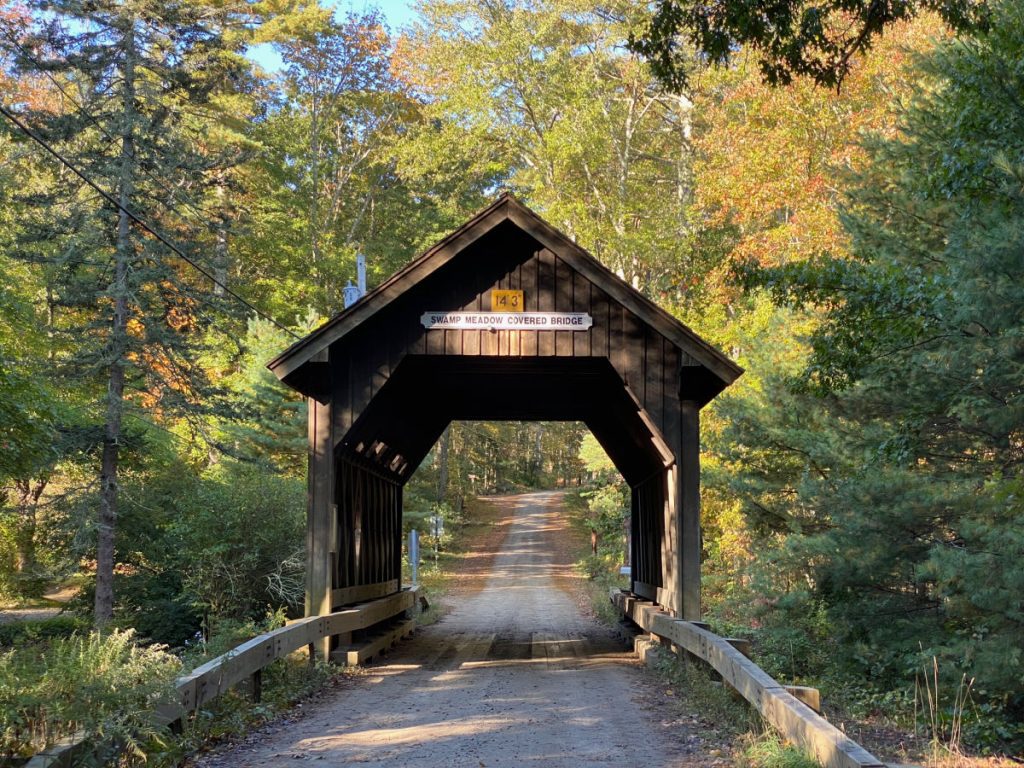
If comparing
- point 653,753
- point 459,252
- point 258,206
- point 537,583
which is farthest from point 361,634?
point 258,206

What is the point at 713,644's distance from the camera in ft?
27.3

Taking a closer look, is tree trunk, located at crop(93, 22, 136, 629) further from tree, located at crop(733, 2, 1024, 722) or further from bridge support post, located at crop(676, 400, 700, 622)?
tree, located at crop(733, 2, 1024, 722)

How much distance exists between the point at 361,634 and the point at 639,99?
2201 cm

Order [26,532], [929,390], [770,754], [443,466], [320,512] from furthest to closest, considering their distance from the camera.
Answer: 1. [443,466]
2. [26,532]
3. [929,390]
4. [320,512]
5. [770,754]

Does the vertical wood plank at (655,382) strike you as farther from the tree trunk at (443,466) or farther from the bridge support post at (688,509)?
the tree trunk at (443,466)

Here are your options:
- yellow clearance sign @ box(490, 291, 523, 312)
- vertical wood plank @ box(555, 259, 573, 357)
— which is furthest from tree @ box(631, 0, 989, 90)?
yellow clearance sign @ box(490, 291, 523, 312)

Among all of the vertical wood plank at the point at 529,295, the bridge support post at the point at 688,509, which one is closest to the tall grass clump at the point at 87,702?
the vertical wood plank at the point at 529,295

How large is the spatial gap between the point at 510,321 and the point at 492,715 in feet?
15.5

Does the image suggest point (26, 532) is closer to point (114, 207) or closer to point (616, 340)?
point (114, 207)

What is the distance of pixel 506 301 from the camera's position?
37.2ft

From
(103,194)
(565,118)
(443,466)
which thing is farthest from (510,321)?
(443,466)

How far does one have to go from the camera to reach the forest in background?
413 inches

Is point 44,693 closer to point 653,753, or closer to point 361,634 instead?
point 653,753

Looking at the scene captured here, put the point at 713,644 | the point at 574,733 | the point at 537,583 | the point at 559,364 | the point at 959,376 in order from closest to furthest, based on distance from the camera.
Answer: the point at 574,733 < the point at 713,644 < the point at 959,376 < the point at 559,364 < the point at 537,583
